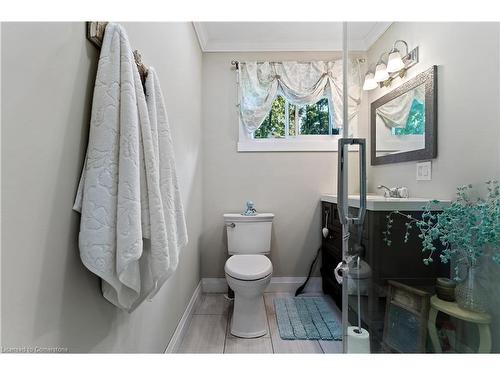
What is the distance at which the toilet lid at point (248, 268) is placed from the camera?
171 cm

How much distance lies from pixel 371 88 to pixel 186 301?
5.79 feet

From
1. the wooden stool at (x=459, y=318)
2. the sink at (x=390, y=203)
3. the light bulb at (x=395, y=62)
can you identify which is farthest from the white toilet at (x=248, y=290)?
the light bulb at (x=395, y=62)


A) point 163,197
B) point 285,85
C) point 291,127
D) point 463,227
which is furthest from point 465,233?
point 285,85

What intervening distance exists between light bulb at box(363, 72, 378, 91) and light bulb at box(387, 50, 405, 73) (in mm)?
68

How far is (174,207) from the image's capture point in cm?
91

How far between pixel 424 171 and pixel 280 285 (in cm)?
186

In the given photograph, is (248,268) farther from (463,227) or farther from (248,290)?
(463,227)

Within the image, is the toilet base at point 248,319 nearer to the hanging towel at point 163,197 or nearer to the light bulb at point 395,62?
the hanging towel at point 163,197

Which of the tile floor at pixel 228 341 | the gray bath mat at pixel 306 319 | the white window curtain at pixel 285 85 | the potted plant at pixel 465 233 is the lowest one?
the tile floor at pixel 228 341

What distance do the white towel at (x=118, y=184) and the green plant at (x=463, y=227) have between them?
92cm

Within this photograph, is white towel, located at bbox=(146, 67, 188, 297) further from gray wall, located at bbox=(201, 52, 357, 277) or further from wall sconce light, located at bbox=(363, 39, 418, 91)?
gray wall, located at bbox=(201, 52, 357, 277)

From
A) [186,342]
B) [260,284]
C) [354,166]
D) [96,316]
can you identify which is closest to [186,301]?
[186,342]
